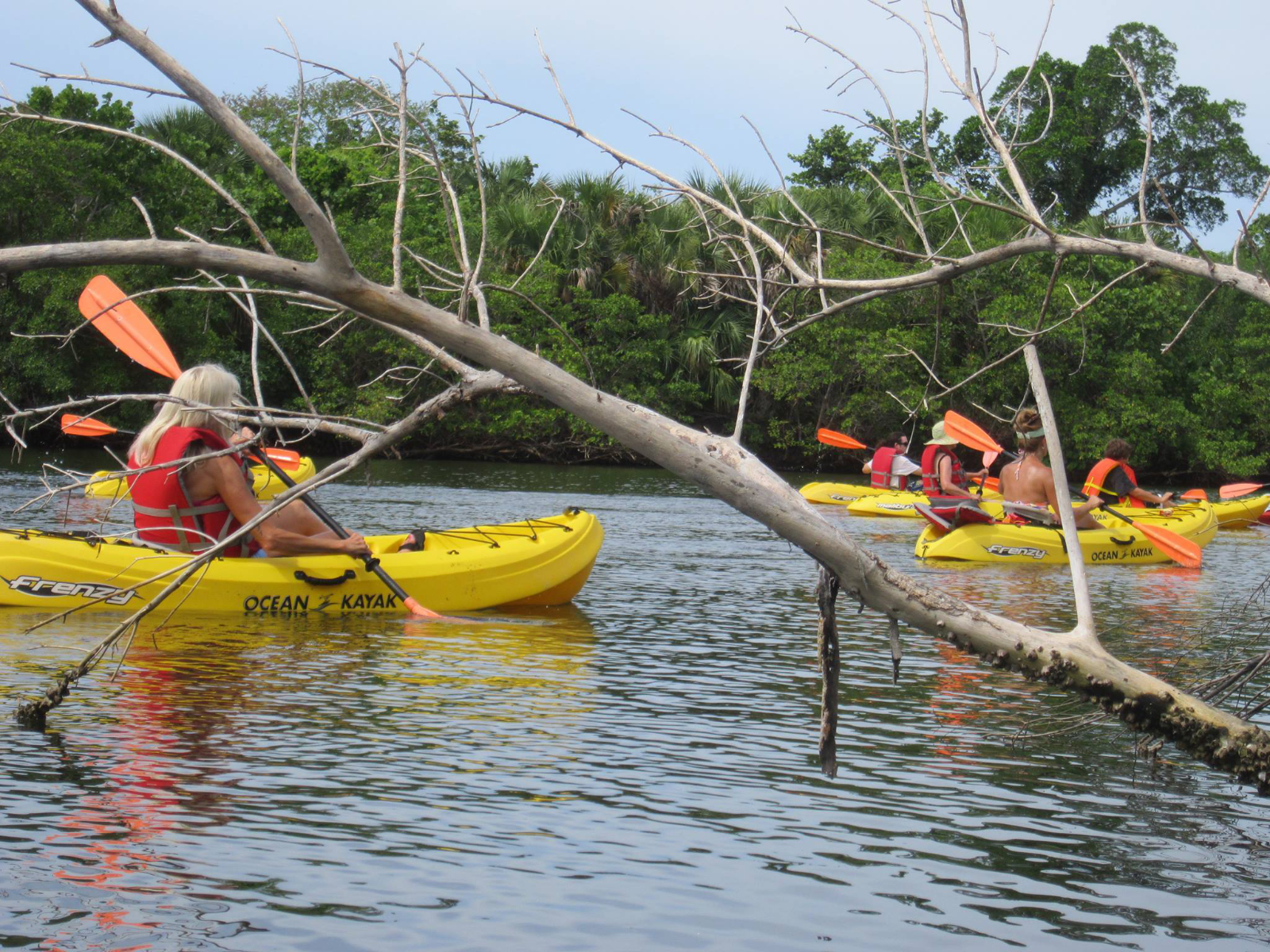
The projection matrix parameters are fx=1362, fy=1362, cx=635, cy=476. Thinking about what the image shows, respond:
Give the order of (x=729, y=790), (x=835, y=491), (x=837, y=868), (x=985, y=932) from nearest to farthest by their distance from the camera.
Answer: (x=985, y=932) → (x=837, y=868) → (x=729, y=790) → (x=835, y=491)

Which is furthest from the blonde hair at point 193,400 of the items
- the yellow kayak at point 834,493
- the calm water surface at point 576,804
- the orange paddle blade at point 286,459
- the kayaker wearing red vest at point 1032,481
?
the yellow kayak at point 834,493

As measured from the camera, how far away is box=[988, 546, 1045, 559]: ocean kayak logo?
13.0 metres

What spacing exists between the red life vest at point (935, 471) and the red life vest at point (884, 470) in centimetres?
270

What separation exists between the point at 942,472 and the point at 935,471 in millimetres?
2512

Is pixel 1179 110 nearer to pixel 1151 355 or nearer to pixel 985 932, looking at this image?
pixel 1151 355

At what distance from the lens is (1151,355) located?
3003 centimetres

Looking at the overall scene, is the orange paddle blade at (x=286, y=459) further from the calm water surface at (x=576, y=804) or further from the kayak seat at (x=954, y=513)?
the calm water surface at (x=576, y=804)

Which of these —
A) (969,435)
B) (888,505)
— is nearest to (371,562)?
(969,435)

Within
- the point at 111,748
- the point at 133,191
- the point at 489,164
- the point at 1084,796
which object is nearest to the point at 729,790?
the point at 1084,796

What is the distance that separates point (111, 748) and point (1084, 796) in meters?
3.53

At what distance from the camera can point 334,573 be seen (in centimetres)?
840

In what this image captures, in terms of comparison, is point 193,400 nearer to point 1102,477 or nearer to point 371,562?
point 371,562

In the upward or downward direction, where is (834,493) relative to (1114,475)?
downward

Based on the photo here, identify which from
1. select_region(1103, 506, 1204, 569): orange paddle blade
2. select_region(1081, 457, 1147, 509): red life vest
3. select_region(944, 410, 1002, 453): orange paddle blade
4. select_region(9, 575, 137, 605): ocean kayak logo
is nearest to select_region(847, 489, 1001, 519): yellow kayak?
select_region(1081, 457, 1147, 509): red life vest
